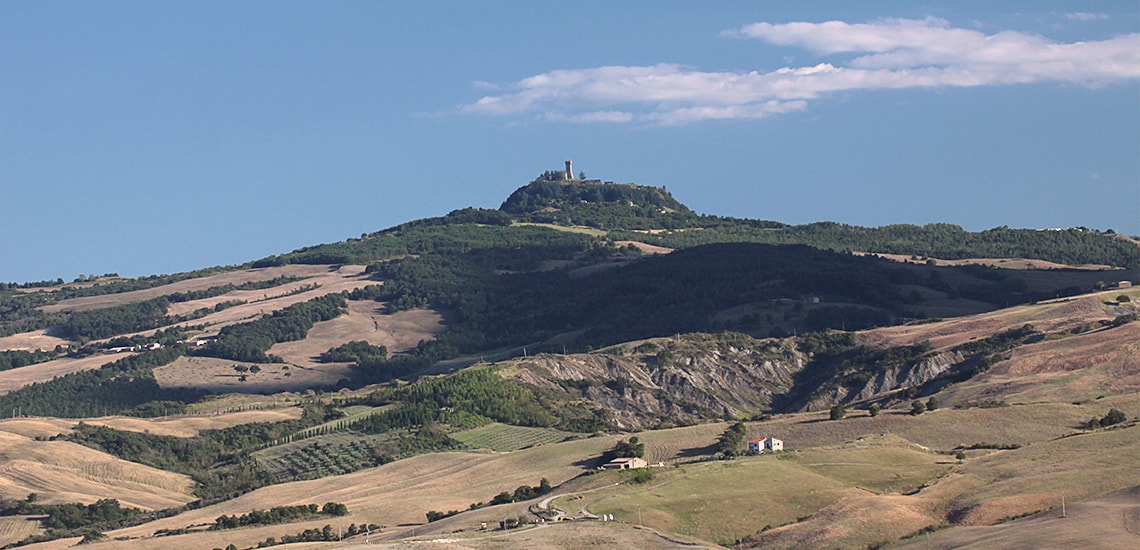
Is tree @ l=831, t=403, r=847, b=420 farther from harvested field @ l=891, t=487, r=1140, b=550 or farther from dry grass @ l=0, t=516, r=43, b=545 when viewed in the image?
dry grass @ l=0, t=516, r=43, b=545

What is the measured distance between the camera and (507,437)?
164 meters

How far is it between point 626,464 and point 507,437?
40.0 meters

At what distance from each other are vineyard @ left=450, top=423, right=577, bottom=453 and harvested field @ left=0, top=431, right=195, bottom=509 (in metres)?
26.3

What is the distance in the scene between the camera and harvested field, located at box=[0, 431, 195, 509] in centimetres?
15138

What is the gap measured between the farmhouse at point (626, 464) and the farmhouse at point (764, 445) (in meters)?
7.76

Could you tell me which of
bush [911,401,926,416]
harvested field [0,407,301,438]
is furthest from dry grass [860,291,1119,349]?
harvested field [0,407,301,438]

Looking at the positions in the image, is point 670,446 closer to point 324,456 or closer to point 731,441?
point 731,441

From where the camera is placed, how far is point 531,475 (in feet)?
433

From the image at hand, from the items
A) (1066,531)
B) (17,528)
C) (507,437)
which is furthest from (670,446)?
(1066,531)

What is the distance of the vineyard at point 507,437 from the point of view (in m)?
159

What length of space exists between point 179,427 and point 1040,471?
10694 centimetres

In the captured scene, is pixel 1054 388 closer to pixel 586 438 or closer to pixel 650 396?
pixel 586 438

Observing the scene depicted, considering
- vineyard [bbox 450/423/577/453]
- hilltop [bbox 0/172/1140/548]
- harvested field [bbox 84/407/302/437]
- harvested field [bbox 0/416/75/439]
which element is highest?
harvested field [bbox 0/416/75/439]

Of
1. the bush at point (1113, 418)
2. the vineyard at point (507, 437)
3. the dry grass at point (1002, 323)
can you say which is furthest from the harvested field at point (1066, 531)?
the dry grass at point (1002, 323)
